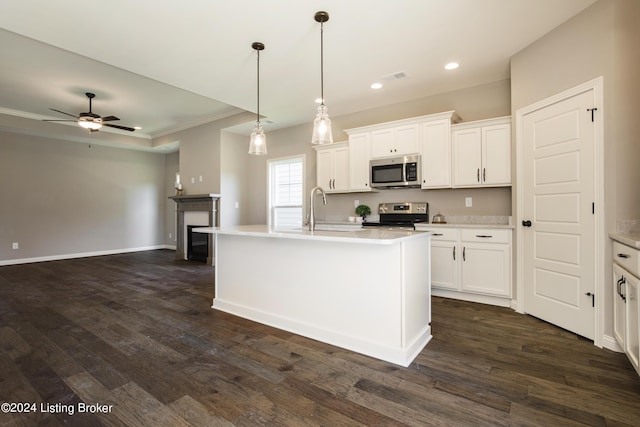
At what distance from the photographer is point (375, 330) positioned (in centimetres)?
226

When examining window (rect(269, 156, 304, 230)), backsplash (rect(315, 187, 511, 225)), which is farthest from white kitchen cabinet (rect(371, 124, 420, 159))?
window (rect(269, 156, 304, 230))

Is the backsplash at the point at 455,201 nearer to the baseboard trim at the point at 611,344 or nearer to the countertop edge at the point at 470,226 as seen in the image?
the countertop edge at the point at 470,226

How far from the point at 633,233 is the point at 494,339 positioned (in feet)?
4.18

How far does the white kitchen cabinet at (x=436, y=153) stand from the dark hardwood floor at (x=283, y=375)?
5.36 ft

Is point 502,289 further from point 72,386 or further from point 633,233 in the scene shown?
point 72,386

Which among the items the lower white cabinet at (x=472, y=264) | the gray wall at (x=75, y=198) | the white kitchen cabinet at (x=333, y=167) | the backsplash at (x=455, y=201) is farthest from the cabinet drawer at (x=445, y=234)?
the gray wall at (x=75, y=198)

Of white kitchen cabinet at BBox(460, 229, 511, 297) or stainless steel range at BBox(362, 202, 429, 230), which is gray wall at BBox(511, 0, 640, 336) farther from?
stainless steel range at BBox(362, 202, 429, 230)

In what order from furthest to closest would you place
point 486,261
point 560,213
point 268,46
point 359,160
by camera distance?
1. point 359,160
2. point 486,261
3. point 268,46
4. point 560,213

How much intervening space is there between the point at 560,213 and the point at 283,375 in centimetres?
273

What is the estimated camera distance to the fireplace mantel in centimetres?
604

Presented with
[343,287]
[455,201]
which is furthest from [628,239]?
[455,201]

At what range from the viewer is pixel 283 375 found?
2.00 m

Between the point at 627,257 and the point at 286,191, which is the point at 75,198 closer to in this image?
the point at 286,191

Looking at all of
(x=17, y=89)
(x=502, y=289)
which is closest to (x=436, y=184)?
(x=502, y=289)
